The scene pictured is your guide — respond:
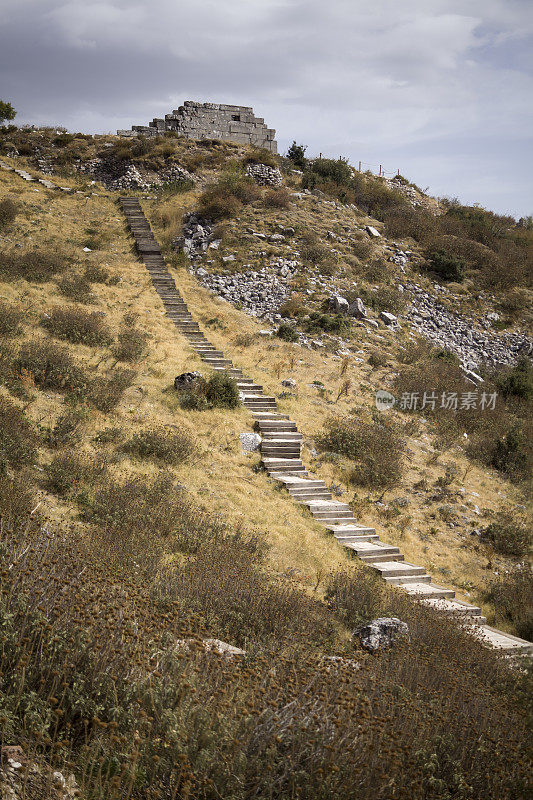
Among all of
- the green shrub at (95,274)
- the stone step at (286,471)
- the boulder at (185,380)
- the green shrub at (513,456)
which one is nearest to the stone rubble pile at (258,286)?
the green shrub at (95,274)

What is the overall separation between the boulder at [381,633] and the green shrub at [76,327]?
→ 10330 millimetres

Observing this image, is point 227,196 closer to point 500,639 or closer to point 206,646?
point 500,639

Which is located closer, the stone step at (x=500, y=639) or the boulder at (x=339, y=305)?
the stone step at (x=500, y=639)

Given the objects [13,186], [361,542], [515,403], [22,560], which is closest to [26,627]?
[22,560]

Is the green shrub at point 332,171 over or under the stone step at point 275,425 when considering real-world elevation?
over

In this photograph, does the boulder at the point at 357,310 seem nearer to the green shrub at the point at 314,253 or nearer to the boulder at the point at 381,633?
the green shrub at the point at 314,253

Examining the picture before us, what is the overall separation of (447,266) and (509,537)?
55.0 ft

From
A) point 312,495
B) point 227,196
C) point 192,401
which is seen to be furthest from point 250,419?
point 227,196

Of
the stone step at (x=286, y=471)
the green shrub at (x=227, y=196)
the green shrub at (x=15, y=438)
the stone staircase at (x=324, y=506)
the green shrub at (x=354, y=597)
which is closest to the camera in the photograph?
the green shrub at (x=354, y=597)

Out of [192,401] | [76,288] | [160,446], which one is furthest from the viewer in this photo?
[76,288]

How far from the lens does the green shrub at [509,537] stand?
416 inches

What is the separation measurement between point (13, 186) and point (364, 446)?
69.5 feet

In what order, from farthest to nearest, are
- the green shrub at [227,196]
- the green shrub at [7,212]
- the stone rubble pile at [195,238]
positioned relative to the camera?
the green shrub at [227,196] → the stone rubble pile at [195,238] → the green shrub at [7,212]

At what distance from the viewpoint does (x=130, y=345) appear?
13.9m
